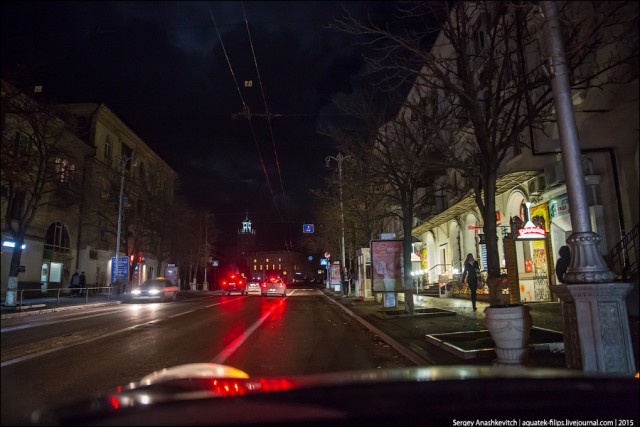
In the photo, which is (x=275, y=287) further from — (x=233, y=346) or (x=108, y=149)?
(x=233, y=346)

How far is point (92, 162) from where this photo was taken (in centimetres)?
3750

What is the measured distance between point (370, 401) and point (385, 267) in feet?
55.1

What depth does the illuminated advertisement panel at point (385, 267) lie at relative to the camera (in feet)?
60.1

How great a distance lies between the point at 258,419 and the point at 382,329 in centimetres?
1098

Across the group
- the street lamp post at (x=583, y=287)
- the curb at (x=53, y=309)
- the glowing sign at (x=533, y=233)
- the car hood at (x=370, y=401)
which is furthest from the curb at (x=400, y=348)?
the curb at (x=53, y=309)

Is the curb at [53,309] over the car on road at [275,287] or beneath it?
beneath

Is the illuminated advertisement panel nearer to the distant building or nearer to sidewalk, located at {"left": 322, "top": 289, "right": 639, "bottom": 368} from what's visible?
sidewalk, located at {"left": 322, "top": 289, "right": 639, "bottom": 368}

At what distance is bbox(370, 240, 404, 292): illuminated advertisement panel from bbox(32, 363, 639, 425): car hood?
16058 mm

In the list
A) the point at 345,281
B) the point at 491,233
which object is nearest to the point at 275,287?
the point at 345,281

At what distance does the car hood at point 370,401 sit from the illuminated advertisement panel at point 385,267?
16058 millimetres

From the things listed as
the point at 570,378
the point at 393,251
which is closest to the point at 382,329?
the point at 393,251

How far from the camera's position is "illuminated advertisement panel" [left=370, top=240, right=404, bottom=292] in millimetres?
18328

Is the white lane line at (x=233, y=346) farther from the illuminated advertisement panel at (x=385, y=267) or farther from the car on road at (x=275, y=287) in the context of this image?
the car on road at (x=275, y=287)

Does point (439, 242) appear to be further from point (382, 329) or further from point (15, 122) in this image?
point (15, 122)
